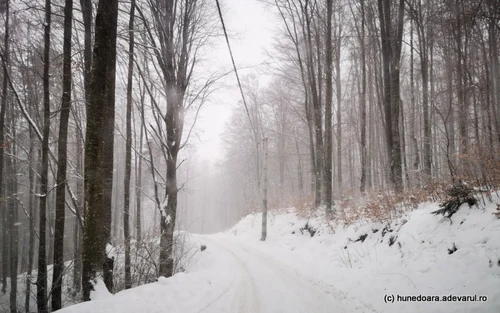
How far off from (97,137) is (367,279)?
624 cm

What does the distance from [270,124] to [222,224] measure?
90.6 feet

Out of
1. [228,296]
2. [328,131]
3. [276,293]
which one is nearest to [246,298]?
[228,296]

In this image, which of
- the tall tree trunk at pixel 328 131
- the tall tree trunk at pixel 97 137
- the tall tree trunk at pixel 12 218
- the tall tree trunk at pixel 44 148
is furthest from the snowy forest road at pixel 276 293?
the tall tree trunk at pixel 12 218

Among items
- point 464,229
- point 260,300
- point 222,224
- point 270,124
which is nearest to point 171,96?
point 260,300

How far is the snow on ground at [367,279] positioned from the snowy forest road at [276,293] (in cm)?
2

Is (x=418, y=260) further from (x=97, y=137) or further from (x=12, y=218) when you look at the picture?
(x=12, y=218)

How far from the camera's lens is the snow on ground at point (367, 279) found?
3.45 m

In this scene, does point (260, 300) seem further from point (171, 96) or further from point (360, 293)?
point (171, 96)

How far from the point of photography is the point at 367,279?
5121 mm

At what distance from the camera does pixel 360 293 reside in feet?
15.5

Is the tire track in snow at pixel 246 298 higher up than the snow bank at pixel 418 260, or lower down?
lower down

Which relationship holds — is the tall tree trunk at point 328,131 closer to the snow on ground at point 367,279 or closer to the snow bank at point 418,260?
the snow bank at point 418,260

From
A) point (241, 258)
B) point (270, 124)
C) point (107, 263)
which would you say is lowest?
point (241, 258)

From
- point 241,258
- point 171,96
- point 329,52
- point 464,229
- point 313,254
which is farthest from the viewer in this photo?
point 329,52
